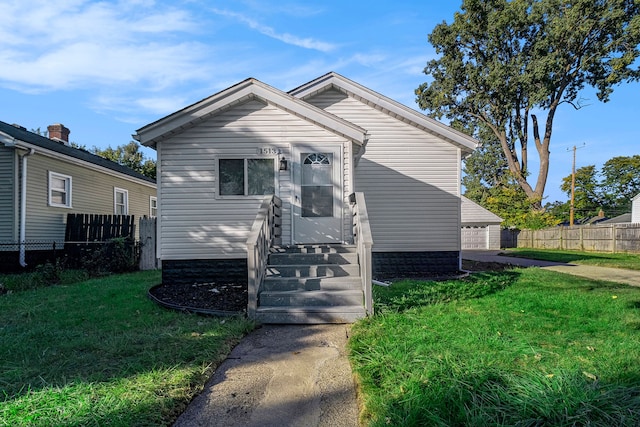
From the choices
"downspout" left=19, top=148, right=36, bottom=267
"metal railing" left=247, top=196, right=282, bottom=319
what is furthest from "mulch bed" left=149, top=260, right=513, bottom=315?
"downspout" left=19, top=148, right=36, bottom=267

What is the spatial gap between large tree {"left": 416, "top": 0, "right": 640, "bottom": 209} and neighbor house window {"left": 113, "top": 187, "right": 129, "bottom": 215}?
74.1 feet

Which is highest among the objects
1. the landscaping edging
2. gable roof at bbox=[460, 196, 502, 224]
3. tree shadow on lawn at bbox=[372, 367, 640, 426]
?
gable roof at bbox=[460, 196, 502, 224]

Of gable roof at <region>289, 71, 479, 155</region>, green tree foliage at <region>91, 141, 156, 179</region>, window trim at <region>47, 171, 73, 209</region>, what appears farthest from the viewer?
green tree foliage at <region>91, 141, 156, 179</region>

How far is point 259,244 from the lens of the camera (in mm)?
5863

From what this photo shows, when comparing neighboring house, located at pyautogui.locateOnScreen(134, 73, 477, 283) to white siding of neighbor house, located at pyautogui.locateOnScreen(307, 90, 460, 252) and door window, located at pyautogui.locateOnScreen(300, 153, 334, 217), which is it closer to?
door window, located at pyautogui.locateOnScreen(300, 153, 334, 217)

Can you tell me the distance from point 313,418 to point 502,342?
217 centimetres

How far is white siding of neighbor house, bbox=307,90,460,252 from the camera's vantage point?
34.2 ft

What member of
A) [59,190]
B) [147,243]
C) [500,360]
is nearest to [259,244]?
[500,360]

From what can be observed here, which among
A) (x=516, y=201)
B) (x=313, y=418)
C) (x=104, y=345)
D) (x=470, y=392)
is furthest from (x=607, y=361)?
(x=516, y=201)

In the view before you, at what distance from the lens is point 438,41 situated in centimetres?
2806

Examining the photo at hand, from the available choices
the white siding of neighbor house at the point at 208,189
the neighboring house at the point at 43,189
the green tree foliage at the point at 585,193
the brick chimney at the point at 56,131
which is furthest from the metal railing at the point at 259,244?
the green tree foliage at the point at 585,193

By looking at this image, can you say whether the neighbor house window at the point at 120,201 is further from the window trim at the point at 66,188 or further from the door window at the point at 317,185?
the door window at the point at 317,185

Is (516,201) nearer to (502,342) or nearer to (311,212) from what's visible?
(311,212)

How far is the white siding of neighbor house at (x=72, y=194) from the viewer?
37.4 feet
